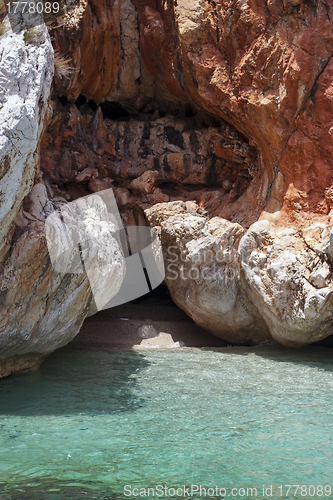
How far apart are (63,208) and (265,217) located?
11.1ft

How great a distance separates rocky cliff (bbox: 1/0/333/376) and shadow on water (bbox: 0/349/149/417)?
0.65 metres

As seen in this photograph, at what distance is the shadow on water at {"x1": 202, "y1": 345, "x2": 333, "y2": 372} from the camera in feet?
19.9

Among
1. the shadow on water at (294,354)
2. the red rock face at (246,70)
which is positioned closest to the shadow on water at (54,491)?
the shadow on water at (294,354)

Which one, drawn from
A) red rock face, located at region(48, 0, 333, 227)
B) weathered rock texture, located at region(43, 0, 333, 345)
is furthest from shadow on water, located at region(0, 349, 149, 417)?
red rock face, located at region(48, 0, 333, 227)

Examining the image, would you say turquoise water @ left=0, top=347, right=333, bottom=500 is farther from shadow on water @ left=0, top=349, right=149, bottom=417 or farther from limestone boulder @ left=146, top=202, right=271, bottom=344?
limestone boulder @ left=146, top=202, right=271, bottom=344

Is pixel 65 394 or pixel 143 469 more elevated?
pixel 143 469

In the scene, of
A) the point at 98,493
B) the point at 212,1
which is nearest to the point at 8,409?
the point at 98,493

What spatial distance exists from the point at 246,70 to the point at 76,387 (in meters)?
5.47

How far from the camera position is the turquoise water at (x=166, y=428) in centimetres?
274

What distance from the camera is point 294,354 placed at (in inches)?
261

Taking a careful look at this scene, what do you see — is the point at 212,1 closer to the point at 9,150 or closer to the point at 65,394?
the point at 9,150

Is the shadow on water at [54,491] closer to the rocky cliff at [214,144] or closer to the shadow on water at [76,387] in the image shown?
the shadow on water at [76,387]

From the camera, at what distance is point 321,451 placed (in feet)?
10.7

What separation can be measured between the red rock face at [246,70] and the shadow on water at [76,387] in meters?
3.43
